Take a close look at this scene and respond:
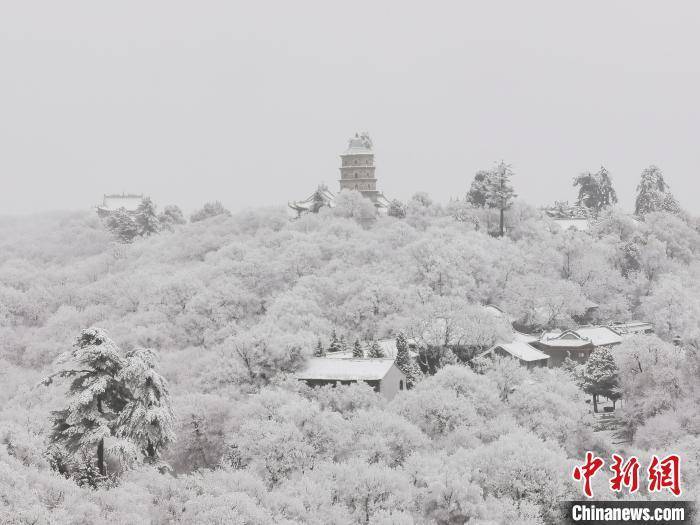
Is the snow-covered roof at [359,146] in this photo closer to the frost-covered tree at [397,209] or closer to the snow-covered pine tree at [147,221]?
the frost-covered tree at [397,209]

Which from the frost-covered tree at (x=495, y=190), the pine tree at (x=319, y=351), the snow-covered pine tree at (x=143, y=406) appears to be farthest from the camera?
the frost-covered tree at (x=495, y=190)

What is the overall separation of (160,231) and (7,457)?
3100 inches

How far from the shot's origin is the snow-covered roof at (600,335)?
63.1 m

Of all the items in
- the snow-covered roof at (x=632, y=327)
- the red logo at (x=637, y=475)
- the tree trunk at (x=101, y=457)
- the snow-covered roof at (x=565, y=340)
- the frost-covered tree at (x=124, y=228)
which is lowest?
the red logo at (x=637, y=475)

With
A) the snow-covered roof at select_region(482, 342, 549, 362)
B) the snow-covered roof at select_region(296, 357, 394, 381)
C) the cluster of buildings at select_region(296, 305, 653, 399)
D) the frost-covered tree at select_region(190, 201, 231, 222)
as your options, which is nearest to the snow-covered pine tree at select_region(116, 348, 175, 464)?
the cluster of buildings at select_region(296, 305, 653, 399)

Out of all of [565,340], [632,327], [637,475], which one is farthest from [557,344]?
[637,475]

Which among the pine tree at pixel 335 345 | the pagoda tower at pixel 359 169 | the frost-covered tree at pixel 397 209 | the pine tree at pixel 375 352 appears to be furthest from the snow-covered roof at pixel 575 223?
the pine tree at pixel 375 352

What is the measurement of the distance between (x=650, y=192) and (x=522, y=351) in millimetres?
50504

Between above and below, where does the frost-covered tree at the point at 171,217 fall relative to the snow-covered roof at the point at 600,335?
above

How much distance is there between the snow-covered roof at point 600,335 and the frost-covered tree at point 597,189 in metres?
40.1

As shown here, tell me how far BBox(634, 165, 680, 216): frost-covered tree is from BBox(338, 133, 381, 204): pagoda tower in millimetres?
Answer: 33968

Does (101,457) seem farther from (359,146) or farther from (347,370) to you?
(359,146)

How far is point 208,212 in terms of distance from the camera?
107438 millimetres

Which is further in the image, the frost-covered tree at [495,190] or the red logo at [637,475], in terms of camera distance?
the frost-covered tree at [495,190]
